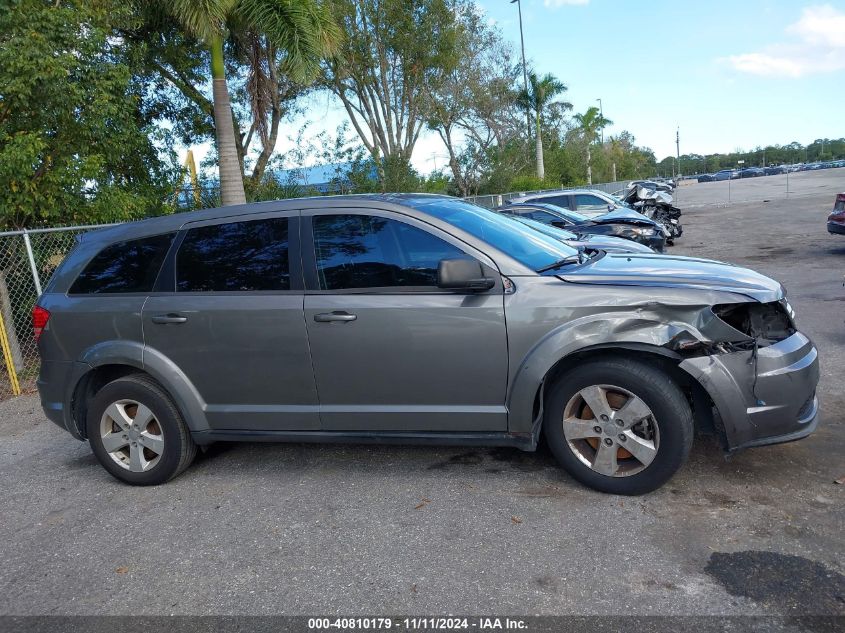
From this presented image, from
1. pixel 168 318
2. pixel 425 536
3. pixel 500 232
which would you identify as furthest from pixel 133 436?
pixel 500 232

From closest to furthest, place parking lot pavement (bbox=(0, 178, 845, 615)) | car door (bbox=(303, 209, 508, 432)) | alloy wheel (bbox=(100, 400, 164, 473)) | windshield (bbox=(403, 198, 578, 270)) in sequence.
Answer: parking lot pavement (bbox=(0, 178, 845, 615)) → car door (bbox=(303, 209, 508, 432)) → windshield (bbox=(403, 198, 578, 270)) → alloy wheel (bbox=(100, 400, 164, 473))

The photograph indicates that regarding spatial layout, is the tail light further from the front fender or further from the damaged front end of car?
the damaged front end of car

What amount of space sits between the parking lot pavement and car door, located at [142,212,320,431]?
0.59m

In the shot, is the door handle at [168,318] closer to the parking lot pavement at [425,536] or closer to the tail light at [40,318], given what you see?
the tail light at [40,318]

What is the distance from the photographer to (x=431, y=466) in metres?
4.46

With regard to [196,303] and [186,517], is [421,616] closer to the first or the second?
[186,517]

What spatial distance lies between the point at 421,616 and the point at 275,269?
2316 mm

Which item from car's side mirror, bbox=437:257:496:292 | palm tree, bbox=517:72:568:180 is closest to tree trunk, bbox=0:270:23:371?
car's side mirror, bbox=437:257:496:292

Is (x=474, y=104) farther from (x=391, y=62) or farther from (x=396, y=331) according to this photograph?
(x=396, y=331)

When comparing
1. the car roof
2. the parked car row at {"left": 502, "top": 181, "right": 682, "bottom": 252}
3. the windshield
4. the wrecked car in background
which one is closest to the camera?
the windshield

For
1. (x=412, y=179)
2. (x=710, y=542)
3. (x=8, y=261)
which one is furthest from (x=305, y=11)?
(x=710, y=542)

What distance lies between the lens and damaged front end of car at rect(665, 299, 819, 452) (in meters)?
3.52

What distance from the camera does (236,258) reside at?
14.4 ft

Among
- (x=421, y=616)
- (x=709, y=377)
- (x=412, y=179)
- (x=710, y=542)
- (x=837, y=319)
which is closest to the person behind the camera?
(x=421, y=616)
